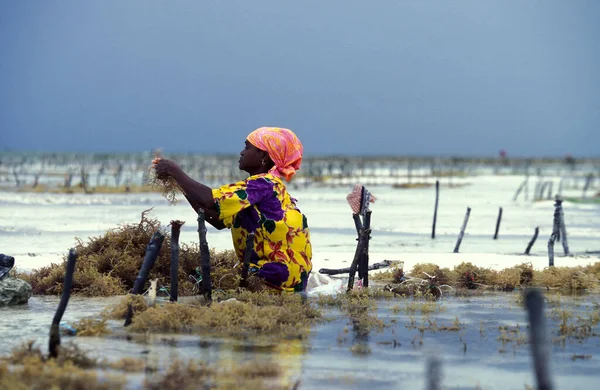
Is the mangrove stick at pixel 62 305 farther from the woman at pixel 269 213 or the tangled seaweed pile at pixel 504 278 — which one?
the tangled seaweed pile at pixel 504 278

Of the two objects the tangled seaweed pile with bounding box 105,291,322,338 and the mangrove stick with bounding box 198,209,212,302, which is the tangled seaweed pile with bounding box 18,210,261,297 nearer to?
the mangrove stick with bounding box 198,209,212,302

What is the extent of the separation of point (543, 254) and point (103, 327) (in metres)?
9.86

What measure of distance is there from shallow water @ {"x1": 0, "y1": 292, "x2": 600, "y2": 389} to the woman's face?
154cm

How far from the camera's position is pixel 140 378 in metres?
4.79

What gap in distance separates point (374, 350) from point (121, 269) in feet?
10.6

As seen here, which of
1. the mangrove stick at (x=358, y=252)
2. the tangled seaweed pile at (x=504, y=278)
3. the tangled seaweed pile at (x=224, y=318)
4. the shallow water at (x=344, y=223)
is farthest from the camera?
the shallow water at (x=344, y=223)

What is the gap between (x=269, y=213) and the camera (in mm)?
7555

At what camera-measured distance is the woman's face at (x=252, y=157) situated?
7.72 m

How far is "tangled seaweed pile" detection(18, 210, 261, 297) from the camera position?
26.1 ft

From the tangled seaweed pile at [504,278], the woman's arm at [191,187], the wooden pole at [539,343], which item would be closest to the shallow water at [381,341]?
the tangled seaweed pile at [504,278]

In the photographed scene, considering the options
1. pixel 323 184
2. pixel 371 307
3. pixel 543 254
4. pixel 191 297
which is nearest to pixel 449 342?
pixel 371 307

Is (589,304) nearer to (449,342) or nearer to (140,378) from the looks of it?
(449,342)

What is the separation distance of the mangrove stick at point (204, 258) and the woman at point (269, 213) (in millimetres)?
115

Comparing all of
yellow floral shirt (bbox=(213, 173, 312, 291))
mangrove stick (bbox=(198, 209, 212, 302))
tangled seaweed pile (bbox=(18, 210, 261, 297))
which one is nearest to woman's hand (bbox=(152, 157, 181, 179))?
mangrove stick (bbox=(198, 209, 212, 302))
